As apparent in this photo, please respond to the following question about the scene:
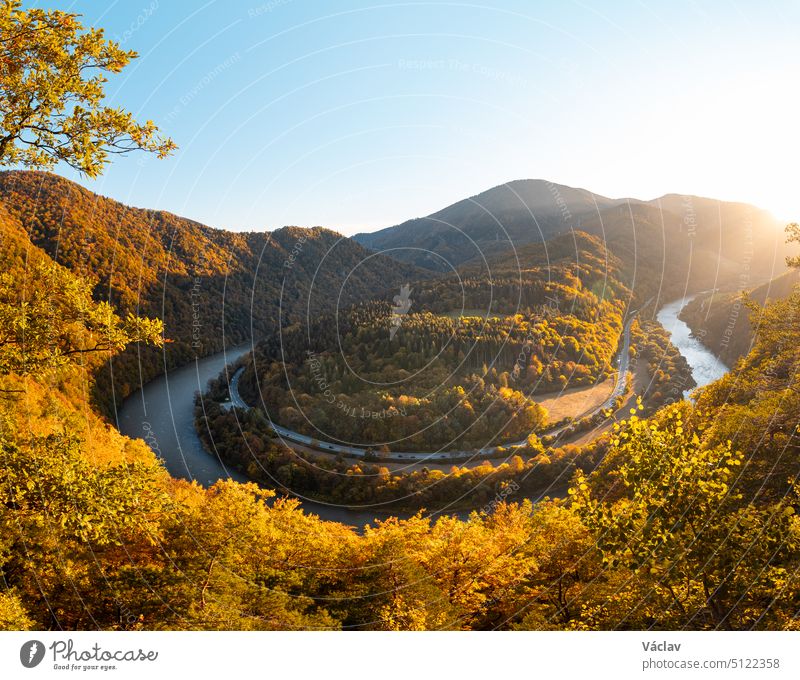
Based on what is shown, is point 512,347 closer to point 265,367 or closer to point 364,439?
point 364,439

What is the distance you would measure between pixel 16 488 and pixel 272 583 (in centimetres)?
1113

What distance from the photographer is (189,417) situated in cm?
7994

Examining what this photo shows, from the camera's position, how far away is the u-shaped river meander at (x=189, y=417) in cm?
5988

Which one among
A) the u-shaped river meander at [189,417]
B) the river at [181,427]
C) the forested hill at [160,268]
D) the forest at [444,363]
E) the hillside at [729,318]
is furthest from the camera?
the forested hill at [160,268]

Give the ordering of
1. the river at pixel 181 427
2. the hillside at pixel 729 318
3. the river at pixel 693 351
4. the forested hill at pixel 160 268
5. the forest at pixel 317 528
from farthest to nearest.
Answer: the forested hill at pixel 160 268, the river at pixel 693 351, the hillside at pixel 729 318, the river at pixel 181 427, the forest at pixel 317 528

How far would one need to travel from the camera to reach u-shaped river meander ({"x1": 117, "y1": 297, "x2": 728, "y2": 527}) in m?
59.9

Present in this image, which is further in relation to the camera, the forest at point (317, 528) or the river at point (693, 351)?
the river at point (693, 351)

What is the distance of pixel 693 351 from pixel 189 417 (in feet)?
312

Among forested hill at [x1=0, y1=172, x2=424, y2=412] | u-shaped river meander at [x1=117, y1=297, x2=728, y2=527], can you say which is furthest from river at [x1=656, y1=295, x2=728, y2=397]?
forested hill at [x1=0, y1=172, x2=424, y2=412]

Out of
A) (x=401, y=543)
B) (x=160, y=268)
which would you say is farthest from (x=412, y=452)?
(x=160, y=268)

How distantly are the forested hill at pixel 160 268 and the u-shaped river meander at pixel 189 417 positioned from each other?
5325 mm

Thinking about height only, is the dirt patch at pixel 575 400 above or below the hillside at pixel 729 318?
below

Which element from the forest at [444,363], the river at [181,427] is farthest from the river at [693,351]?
the river at [181,427]

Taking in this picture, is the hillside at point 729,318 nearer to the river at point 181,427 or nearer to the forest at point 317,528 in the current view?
the forest at point 317,528
